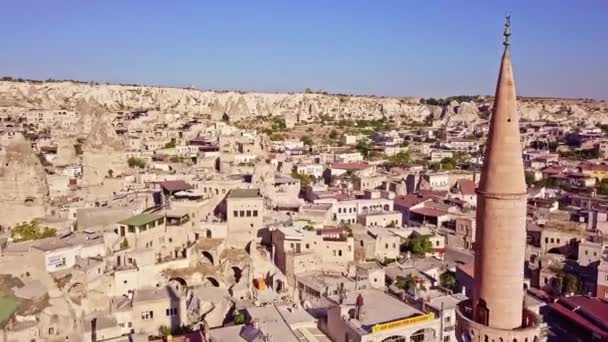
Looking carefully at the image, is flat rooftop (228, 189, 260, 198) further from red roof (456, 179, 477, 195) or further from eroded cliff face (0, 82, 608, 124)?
eroded cliff face (0, 82, 608, 124)

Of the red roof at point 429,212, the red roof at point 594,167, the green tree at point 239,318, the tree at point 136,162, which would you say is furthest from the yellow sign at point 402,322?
the red roof at point 594,167

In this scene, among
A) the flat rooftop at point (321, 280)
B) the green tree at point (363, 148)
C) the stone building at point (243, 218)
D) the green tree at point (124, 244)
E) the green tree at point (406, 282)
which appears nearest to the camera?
the flat rooftop at point (321, 280)

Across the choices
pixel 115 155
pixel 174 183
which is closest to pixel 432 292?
pixel 174 183

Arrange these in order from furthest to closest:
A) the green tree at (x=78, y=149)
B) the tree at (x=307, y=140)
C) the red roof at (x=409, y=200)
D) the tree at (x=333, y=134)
Answer: the tree at (x=333, y=134) < the tree at (x=307, y=140) < the green tree at (x=78, y=149) < the red roof at (x=409, y=200)

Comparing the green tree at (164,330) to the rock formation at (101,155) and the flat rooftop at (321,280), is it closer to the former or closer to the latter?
the flat rooftop at (321,280)

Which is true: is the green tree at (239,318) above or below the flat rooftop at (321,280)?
below

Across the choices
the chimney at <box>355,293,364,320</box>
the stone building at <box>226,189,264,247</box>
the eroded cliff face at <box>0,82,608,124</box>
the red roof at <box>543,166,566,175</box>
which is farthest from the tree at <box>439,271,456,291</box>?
the eroded cliff face at <box>0,82,608,124</box>

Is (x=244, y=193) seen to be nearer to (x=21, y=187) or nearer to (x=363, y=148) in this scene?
(x=21, y=187)
